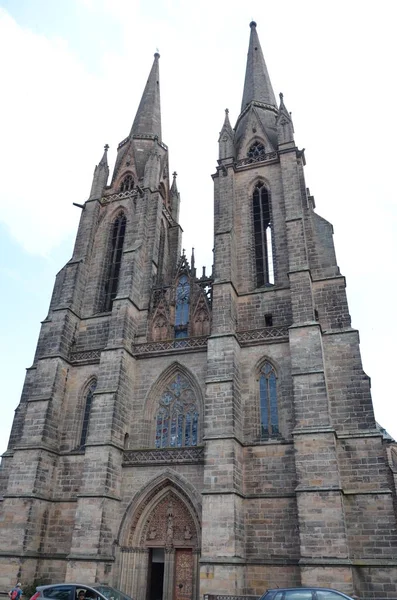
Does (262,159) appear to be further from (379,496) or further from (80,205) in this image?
(379,496)

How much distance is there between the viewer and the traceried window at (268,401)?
16.3 m

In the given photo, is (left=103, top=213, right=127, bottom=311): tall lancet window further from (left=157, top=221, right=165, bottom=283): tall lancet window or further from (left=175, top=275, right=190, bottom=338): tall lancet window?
(left=175, top=275, right=190, bottom=338): tall lancet window

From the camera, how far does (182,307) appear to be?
2036cm

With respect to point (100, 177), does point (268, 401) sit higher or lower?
lower

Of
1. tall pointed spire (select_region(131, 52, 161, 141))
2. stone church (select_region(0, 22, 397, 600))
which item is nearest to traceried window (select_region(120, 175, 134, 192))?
stone church (select_region(0, 22, 397, 600))

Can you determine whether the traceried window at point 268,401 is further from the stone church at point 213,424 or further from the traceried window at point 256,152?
the traceried window at point 256,152

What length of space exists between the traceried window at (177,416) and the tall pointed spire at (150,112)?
17.1m

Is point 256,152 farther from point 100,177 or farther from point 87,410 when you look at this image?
point 87,410

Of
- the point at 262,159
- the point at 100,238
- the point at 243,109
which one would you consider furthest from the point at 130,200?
the point at 243,109

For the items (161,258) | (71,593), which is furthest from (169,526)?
(161,258)

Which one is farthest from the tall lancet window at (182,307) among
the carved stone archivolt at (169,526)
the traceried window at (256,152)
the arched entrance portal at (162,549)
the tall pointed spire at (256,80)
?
the tall pointed spire at (256,80)

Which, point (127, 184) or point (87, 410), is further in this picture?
point (127, 184)

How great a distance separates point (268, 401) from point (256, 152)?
44.3 feet

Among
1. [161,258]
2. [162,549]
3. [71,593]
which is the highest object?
[161,258]
